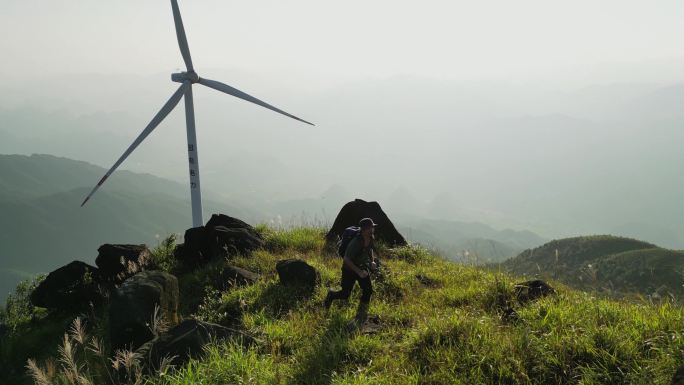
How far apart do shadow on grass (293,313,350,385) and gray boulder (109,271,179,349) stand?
381 cm

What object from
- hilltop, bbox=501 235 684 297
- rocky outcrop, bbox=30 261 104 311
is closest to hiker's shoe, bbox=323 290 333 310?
rocky outcrop, bbox=30 261 104 311

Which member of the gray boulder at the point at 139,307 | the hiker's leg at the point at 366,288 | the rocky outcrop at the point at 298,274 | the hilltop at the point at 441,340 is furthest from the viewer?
the rocky outcrop at the point at 298,274

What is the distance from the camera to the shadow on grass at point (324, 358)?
7020 mm

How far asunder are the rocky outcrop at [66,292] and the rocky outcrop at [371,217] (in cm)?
916

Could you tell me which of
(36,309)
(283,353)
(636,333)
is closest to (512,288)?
(636,333)

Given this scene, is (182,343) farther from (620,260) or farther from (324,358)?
(620,260)

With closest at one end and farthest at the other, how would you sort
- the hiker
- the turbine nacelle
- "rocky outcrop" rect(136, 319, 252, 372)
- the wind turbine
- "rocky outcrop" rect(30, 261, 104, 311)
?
"rocky outcrop" rect(136, 319, 252, 372) → the hiker → "rocky outcrop" rect(30, 261, 104, 311) → the wind turbine → the turbine nacelle

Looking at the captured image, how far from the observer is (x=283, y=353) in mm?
8383

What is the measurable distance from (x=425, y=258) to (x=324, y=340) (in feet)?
29.3

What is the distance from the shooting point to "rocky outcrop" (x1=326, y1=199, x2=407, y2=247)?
18725 mm

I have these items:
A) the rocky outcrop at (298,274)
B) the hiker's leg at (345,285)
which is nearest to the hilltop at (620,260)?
the rocky outcrop at (298,274)

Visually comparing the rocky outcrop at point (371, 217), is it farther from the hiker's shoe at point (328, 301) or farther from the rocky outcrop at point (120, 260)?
the hiker's shoe at point (328, 301)

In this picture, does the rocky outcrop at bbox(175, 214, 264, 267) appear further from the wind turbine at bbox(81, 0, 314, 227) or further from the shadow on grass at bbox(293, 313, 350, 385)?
the shadow on grass at bbox(293, 313, 350, 385)

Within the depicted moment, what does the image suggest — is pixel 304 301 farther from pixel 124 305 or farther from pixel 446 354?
pixel 446 354
